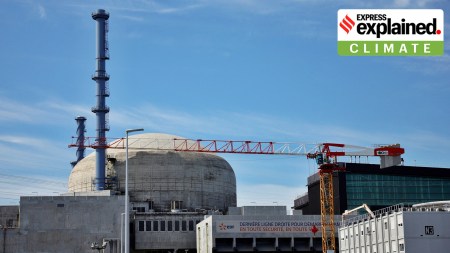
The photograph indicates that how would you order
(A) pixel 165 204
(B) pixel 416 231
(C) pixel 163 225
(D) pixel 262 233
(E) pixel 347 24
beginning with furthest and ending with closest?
(A) pixel 165 204
(C) pixel 163 225
(D) pixel 262 233
(B) pixel 416 231
(E) pixel 347 24

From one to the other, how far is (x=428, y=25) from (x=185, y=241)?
8982 cm

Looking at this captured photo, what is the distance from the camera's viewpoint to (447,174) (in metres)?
182

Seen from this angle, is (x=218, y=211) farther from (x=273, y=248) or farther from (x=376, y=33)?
(x=376, y=33)

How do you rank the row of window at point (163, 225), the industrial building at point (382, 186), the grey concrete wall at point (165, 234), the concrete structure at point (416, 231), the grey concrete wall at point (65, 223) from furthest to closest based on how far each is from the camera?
the industrial building at point (382, 186) < the row of window at point (163, 225) < the grey concrete wall at point (165, 234) < the grey concrete wall at point (65, 223) < the concrete structure at point (416, 231)

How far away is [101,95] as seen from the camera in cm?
15400

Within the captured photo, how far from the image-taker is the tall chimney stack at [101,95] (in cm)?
15400

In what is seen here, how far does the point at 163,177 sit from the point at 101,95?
→ 19.6 metres

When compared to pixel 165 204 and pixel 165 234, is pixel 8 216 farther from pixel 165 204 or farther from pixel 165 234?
pixel 165 234

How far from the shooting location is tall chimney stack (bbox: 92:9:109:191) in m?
154

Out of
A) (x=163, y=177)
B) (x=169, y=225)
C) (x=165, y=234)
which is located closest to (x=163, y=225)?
(x=169, y=225)

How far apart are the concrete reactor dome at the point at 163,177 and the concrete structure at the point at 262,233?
16055 millimetres

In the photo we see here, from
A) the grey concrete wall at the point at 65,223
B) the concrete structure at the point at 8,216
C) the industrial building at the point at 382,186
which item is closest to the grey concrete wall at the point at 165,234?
the grey concrete wall at the point at 65,223

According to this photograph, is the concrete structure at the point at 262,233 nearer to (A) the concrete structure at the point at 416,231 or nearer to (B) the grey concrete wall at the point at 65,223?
(B) the grey concrete wall at the point at 65,223

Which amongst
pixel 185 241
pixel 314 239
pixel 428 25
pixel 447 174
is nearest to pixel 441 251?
pixel 428 25
